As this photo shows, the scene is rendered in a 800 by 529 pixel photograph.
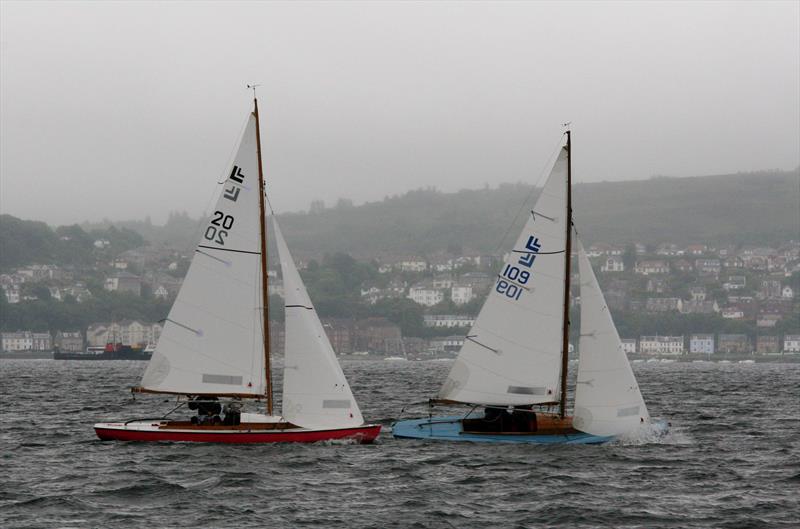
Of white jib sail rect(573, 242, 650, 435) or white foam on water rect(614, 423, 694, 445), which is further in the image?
white foam on water rect(614, 423, 694, 445)

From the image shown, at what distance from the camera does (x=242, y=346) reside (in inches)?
1383

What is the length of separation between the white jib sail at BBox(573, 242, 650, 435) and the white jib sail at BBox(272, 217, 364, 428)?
6360 mm

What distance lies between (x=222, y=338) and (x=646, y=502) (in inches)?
521

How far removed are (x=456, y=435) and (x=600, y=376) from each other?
440 centimetres

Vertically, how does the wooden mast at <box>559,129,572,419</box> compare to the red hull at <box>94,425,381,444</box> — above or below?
above

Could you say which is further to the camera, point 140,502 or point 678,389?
point 678,389

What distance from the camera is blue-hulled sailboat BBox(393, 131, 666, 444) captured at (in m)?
34.6

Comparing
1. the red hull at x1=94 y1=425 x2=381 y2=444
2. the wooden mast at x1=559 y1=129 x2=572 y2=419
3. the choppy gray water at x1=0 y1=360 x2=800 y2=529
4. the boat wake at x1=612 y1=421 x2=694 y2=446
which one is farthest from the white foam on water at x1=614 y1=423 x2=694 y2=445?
the red hull at x1=94 y1=425 x2=381 y2=444

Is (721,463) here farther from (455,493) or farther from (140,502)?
(140,502)

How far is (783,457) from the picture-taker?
35562 mm

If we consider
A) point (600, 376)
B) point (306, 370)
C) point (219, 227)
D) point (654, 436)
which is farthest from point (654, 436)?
point (219, 227)

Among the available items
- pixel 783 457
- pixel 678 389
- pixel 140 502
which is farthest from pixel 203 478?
pixel 678 389

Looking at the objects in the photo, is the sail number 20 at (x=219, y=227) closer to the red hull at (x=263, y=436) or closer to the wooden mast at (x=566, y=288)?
the red hull at (x=263, y=436)

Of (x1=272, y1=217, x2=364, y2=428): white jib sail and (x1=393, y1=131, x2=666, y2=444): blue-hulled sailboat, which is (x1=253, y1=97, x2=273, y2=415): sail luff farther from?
(x1=393, y1=131, x2=666, y2=444): blue-hulled sailboat
